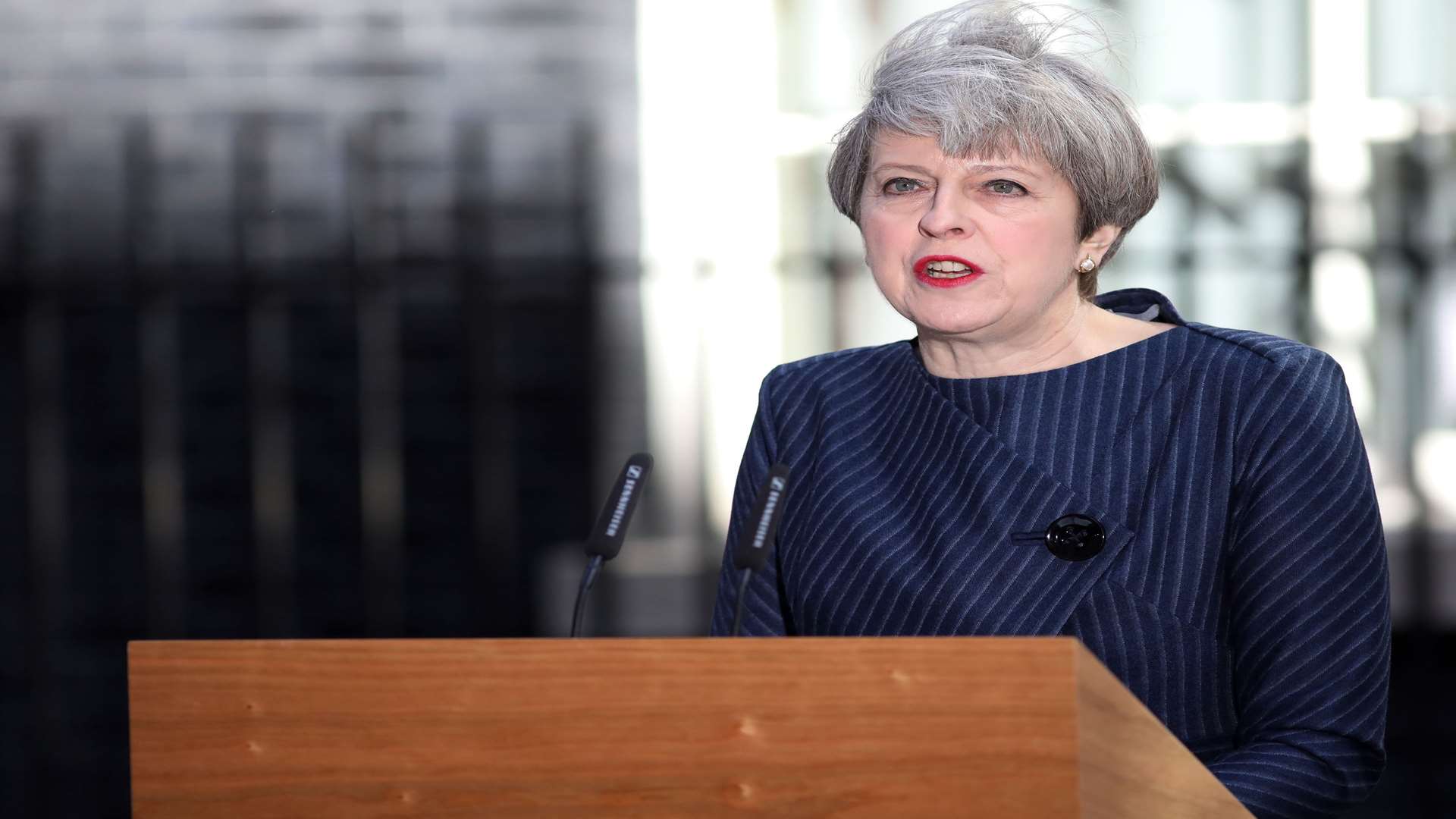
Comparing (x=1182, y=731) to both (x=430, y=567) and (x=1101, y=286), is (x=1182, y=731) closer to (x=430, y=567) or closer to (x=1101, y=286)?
(x=1101, y=286)

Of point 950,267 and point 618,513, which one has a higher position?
point 950,267

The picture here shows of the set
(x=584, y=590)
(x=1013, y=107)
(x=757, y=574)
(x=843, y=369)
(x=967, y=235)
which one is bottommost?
(x=757, y=574)

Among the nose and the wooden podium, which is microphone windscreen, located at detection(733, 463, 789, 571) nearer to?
the wooden podium

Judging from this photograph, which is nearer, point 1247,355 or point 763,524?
point 763,524

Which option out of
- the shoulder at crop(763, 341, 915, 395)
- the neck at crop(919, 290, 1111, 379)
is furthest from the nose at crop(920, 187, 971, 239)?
the shoulder at crop(763, 341, 915, 395)

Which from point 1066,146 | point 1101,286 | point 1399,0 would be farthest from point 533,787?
point 1399,0

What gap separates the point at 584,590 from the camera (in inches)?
72.6

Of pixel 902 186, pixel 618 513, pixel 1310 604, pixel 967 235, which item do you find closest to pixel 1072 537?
pixel 1310 604

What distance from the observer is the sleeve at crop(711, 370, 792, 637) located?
2408 mm

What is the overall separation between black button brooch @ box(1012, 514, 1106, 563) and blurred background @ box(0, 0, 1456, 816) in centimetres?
325

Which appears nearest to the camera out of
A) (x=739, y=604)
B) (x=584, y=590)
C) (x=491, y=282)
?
(x=739, y=604)

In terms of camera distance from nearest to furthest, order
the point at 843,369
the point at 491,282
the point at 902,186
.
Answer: the point at 902,186 < the point at 843,369 < the point at 491,282

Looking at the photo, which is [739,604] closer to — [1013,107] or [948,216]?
[948,216]

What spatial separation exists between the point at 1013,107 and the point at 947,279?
0.74ft
